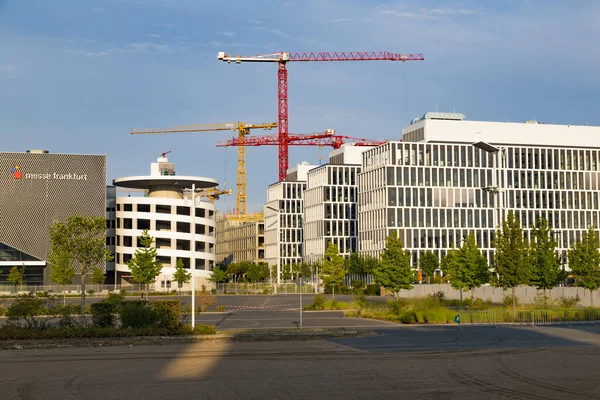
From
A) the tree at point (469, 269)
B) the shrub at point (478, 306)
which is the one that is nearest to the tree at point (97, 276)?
the tree at point (469, 269)

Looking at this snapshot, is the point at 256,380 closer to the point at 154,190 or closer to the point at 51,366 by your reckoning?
the point at 51,366

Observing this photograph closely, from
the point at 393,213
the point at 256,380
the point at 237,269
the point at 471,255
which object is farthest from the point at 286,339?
the point at 237,269

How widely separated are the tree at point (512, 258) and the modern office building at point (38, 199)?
6871 centimetres

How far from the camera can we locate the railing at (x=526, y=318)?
4916 centimetres

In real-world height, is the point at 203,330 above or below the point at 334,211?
below

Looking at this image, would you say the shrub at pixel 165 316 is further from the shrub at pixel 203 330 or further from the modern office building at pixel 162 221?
the modern office building at pixel 162 221

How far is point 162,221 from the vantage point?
129125mm

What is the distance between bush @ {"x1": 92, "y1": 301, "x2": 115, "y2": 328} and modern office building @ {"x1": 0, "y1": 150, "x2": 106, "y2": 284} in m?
77.6

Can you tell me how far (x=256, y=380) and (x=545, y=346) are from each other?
15381mm

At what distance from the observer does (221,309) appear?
64.9 meters

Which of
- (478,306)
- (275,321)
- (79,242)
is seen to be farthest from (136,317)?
(478,306)

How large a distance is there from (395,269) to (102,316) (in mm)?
39612

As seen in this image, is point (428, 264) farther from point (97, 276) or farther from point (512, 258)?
point (512, 258)

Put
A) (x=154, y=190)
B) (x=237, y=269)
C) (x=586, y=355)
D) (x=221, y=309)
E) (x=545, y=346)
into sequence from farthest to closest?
(x=237, y=269)
(x=154, y=190)
(x=221, y=309)
(x=545, y=346)
(x=586, y=355)
